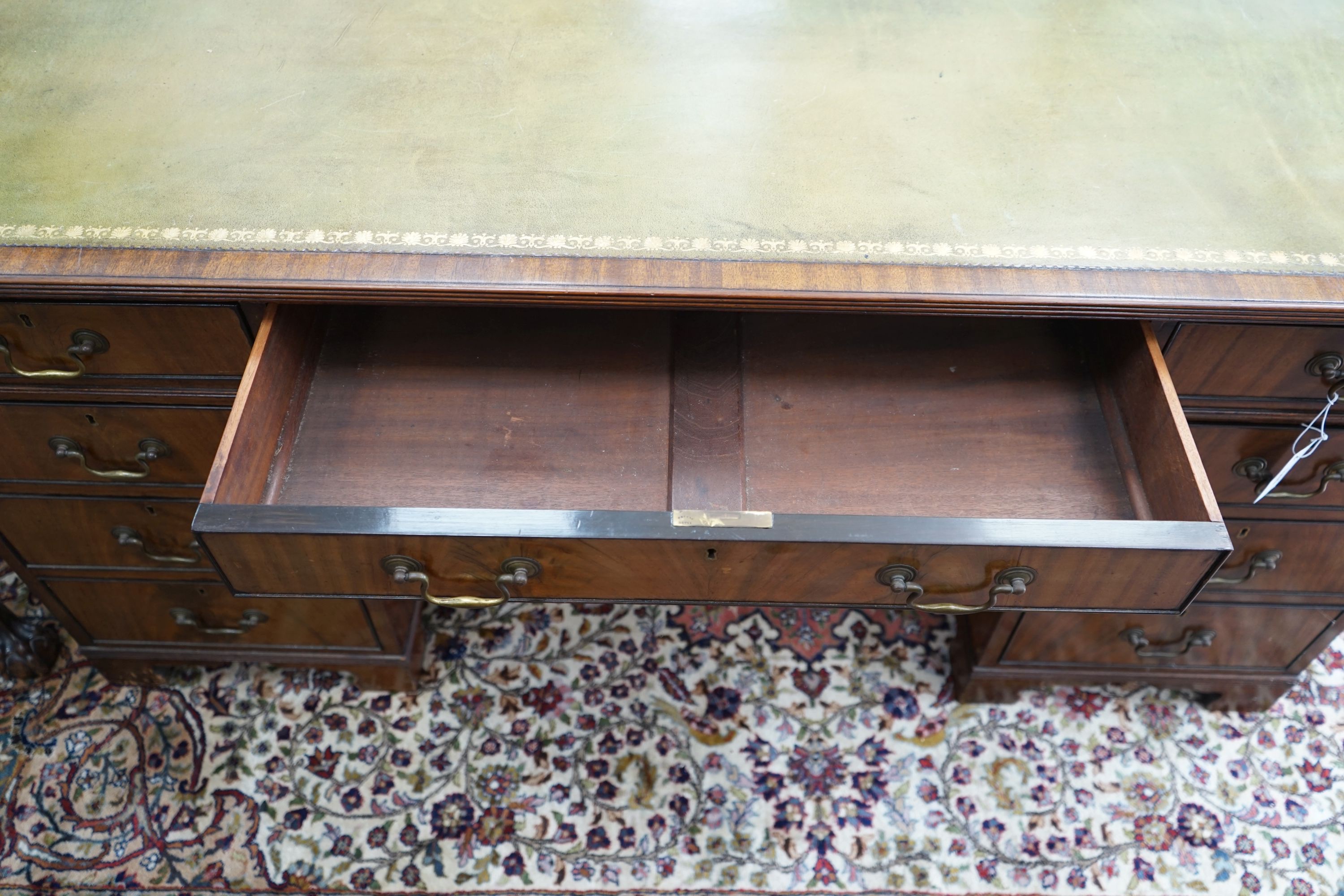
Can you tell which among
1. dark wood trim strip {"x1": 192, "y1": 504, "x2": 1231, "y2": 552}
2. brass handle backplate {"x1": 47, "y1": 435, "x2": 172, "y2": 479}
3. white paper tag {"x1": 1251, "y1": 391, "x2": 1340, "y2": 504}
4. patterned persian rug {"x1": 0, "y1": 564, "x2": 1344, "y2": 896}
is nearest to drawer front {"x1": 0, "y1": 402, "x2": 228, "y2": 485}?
brass handle backplate {"x1": 47, "y1": 435, "x2": 172, "y2": 479}

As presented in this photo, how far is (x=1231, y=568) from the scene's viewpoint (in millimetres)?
994

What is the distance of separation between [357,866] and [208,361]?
58 centimetres

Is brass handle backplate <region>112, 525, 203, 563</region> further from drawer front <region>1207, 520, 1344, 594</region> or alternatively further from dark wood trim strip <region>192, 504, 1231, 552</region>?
drawer front <region>1207, 520, 1344, 594</region>

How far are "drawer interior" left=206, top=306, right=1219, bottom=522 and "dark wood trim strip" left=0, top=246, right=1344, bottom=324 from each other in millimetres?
54

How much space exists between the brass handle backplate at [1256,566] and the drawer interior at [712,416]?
10.9 inches

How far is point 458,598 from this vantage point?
2.31 feet

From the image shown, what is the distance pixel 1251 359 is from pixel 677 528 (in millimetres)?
478

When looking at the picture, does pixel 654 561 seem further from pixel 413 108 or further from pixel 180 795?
pixel 180 795

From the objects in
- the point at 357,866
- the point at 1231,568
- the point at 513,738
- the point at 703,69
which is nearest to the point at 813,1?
the point at 703,69

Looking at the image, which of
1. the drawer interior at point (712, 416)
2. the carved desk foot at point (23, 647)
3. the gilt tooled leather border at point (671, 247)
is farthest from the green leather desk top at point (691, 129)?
the carved desk foot at point (23, 647)

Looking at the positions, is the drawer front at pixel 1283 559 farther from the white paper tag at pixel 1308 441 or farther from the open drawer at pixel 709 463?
the open drawer at pixel 709 463

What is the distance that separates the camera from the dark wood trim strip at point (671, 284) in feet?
2.29

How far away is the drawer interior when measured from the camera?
2.46 feet

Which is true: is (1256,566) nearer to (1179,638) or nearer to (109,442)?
(1179,638)
